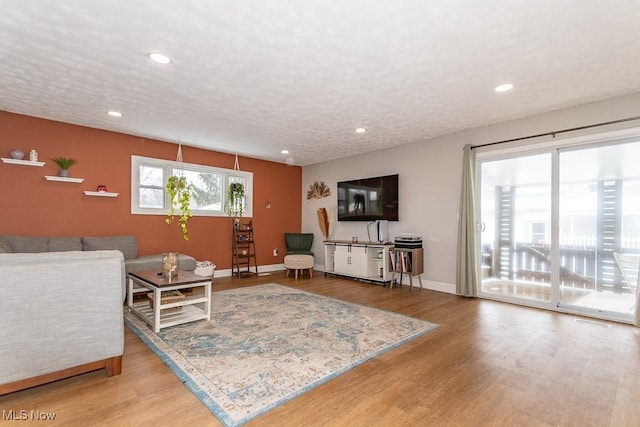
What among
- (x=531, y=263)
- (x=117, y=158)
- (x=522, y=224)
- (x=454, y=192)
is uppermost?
(x=117, y=158)

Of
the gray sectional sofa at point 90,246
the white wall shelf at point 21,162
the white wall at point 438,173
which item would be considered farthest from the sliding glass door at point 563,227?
the white wall shelf at point 21,162

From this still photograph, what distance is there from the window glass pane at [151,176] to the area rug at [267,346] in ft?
8.04

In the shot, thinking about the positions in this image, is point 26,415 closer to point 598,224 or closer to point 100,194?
point 100,194

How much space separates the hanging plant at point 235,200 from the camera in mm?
6266

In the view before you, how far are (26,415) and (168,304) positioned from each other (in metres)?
1.42

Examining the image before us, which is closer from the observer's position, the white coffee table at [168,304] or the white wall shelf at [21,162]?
the white coffee table at [168,304]

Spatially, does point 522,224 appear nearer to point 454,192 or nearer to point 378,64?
point 454,192

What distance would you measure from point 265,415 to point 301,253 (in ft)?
15.6

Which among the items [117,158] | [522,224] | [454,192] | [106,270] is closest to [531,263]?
[522,224]

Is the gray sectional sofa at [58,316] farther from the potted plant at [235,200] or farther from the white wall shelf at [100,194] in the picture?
the potted plant at [235,200]

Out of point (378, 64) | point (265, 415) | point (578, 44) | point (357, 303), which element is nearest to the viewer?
point (265, 415)

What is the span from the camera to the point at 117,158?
491 cm

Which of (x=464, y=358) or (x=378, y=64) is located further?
(x=378, y=64)

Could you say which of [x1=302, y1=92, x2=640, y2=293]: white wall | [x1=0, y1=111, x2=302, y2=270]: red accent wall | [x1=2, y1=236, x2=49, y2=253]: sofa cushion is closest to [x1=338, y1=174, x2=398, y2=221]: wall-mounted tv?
[x1=302, y1=92, x2=640, y2=293]: white wall
